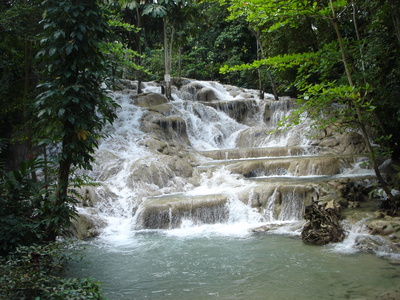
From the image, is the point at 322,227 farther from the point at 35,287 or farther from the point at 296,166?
the point at 35,287

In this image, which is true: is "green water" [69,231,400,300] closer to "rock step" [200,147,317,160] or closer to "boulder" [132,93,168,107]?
"rock step" [200,147,317,160]

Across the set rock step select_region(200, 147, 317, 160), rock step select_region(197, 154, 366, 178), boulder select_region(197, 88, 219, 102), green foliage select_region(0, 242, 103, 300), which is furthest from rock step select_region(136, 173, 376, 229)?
boulder select_region(197, 88, 219, 102)

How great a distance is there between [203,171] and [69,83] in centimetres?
725

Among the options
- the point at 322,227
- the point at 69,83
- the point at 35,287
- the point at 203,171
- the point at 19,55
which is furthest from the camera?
the point at 203,171

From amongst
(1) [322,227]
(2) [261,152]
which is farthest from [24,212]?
(2) [261,152]

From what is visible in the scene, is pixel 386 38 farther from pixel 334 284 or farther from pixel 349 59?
pixel 334 284

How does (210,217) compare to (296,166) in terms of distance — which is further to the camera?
(296,166)

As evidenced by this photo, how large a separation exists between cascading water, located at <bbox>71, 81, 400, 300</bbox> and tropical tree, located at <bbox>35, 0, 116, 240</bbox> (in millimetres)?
1897

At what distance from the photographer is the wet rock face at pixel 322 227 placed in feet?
22.0

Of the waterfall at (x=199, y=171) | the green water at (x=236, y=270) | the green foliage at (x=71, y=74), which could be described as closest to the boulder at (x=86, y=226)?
the waterfall at (x=199, y=171)

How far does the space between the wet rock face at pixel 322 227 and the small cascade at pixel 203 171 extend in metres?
0.97

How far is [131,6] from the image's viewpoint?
17969mm

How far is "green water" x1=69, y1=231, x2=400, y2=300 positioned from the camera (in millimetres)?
4613

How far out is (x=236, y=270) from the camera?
5535 mm
